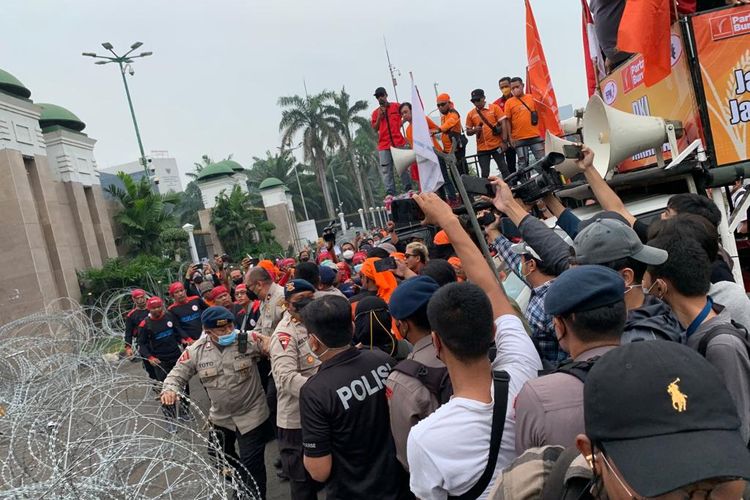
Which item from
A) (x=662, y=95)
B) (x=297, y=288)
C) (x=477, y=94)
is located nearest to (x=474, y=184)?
(x=297, y=288)

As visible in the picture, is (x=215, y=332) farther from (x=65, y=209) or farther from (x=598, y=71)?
(x=65, y=209)

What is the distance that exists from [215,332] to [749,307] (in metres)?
→ 3.85

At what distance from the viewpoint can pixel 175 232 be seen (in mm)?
24750

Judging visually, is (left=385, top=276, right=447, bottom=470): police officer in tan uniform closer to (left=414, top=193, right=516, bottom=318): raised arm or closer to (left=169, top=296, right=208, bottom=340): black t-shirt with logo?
(left=414, top=193, right=516, bottom=318): raised arm

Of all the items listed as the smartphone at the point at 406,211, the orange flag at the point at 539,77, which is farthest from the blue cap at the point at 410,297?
the orange flag at the point at 539,77

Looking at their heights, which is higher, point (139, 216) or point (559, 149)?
point (139, 216)

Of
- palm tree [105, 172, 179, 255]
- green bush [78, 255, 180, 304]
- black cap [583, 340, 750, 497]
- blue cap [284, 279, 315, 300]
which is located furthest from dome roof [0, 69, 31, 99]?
black cap [583, 340, 750, 497]

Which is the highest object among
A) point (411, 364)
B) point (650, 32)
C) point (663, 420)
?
point (650, 32)

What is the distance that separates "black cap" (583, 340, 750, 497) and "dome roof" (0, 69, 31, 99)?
20.5m

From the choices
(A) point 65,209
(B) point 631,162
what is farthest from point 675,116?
(A) point 65,209

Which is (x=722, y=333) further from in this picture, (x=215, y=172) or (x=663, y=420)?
(x=215, y=172)

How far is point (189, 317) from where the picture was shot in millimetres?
8578

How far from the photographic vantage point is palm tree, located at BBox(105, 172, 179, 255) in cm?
2323

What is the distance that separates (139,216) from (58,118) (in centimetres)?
474
